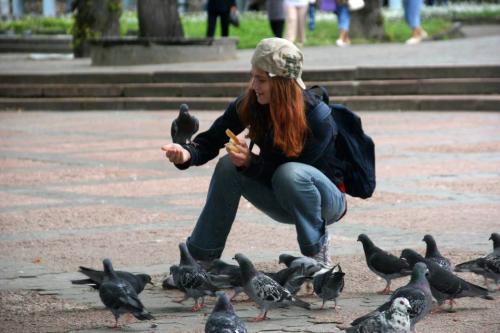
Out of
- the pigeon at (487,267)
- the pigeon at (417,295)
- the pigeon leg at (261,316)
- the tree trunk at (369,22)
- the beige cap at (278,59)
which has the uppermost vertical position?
the beige cap at (278,59)

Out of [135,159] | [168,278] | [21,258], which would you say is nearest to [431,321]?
[168,278]

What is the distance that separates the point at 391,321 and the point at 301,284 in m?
1.09

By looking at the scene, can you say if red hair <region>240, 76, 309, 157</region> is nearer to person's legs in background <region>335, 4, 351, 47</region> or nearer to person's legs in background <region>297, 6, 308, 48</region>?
person's legs in background <region>297, 6, 308, 48</region>

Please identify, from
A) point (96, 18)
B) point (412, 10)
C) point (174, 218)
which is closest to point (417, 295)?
point (174, 218)

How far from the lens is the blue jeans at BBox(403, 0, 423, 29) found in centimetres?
2323

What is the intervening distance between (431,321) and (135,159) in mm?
6902

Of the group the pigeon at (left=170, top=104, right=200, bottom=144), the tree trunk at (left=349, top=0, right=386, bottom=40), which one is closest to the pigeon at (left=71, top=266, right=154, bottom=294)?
the pigeon at (left=170, top=104, right=200, bottom=144)

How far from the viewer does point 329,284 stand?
18.6 feet

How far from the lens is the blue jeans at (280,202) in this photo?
604 cm

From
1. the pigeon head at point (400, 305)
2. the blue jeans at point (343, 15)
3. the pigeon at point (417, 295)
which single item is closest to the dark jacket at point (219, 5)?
the blue jeans at point (343, 15)

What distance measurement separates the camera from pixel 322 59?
816 inches

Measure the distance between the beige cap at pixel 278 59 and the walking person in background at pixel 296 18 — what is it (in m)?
16.3

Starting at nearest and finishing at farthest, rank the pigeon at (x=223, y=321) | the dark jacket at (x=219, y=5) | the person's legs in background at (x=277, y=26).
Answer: the pigeon at (x=223, y=321), the person's legs in background at (x=277, y=26), the dark jacket at (x=219, y=5)

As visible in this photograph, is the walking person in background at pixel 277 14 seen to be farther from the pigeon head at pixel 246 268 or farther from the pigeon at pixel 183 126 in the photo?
the pigeon head at pixel 246 268
